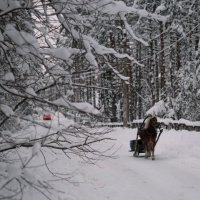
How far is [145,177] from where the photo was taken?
470 inches

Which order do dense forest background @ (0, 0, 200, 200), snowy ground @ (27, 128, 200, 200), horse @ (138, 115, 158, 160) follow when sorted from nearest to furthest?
dense forest background @ (0, 0, 200, 200) < snowy ground @ (27, 128, 200, 200) < horse @ (138, 115, 158, 160)

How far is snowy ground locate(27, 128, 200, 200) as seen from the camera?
9.74 m

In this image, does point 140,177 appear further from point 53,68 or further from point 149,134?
point 53,68

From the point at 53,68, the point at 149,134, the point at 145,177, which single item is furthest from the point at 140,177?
the point at 53,68

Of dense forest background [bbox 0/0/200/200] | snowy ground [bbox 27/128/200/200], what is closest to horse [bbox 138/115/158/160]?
snowy ground [bbox 27/128/200/200]

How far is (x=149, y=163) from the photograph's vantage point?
14.6 metres

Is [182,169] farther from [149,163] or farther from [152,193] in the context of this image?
[152,193]

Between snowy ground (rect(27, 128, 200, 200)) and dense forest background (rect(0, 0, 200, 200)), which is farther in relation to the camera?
snowy ground (rect(27, 128, 200, 200))

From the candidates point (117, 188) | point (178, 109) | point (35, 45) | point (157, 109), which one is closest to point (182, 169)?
point (117, 188)

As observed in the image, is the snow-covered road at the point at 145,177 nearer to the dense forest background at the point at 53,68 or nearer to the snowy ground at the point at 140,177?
the snowy ground at the point at 140,177

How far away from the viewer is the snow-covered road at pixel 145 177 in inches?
384

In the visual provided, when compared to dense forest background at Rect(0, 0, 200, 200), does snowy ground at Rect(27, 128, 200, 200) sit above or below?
below

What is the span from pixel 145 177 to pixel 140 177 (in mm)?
141

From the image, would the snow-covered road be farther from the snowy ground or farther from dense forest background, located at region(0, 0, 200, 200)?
dense forest background, located at region(0, 0, 200, 200)
